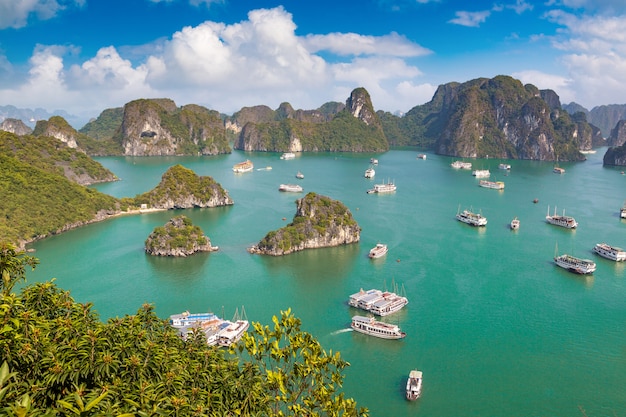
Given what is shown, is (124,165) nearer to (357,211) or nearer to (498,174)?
(357,211)

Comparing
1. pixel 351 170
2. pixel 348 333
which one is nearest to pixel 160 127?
pixel 351 170

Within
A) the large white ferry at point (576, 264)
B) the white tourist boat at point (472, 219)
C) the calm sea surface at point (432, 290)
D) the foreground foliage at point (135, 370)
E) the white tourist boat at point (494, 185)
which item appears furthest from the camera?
the white tourist boat at point (494, 185)

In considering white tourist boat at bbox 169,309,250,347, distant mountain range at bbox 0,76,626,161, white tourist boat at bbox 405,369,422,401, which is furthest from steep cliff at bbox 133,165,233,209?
distant mountain range at bbox 0,76,626,161

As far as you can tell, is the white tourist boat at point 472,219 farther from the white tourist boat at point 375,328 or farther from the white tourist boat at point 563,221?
the white tourist boat at point 375,328

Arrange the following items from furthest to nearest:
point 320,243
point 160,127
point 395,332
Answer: point 160,127 < point 320,243 < point 395,332

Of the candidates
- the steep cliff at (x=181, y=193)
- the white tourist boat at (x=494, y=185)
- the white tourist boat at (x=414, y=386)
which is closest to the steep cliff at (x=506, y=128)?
the white tourist boat at (x=494, y=185)

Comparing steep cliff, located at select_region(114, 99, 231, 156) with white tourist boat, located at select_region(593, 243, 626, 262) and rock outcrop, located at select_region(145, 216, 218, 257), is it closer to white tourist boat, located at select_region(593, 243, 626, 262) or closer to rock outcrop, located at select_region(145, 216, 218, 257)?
rock outcrop, located at select_region(145, 216, 218, 257)
